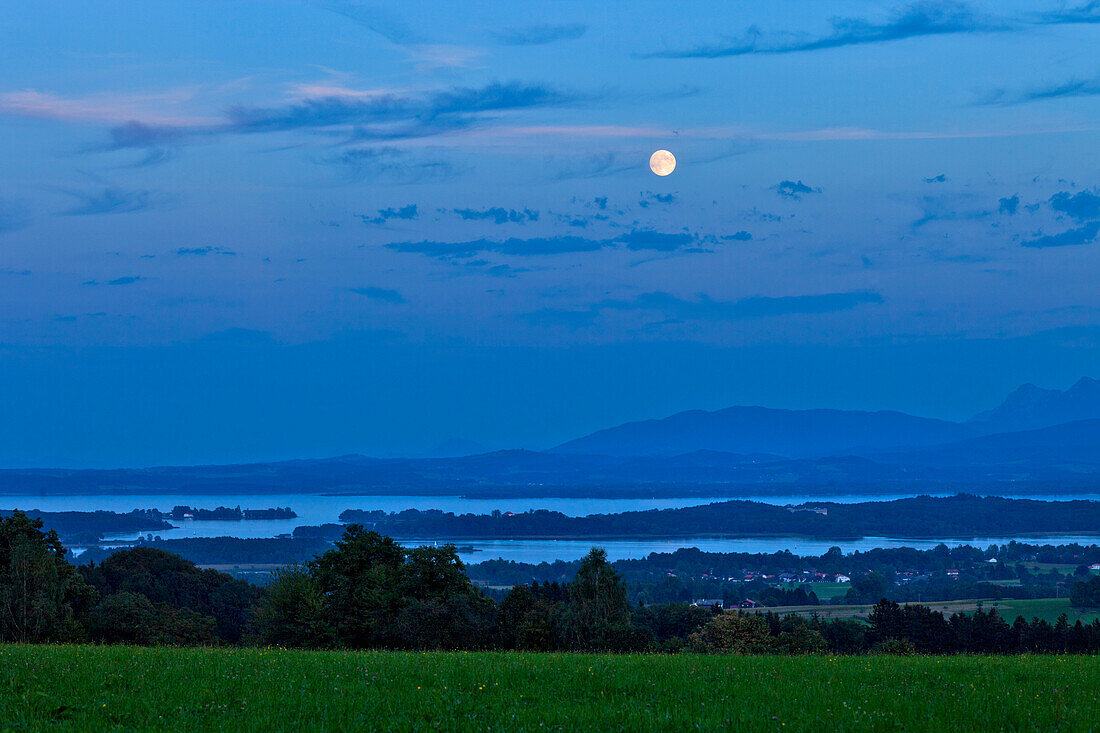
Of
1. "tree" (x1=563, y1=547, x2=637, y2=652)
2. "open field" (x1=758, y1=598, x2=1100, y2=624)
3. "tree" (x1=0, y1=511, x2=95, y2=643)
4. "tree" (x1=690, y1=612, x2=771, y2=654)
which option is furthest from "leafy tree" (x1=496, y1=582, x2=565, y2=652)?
"open field" (x1=758, y1=598, x2=1100, y2=624)

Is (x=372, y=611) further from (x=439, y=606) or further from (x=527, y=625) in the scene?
(x=527, y=625)

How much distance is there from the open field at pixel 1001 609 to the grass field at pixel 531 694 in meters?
80.6

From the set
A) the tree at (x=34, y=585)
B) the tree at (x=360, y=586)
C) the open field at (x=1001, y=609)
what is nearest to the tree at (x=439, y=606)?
the tree at (x=360, y=586)

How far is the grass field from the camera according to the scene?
12.7 meters

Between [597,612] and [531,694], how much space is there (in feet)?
84.5

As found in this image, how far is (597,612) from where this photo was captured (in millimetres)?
39750

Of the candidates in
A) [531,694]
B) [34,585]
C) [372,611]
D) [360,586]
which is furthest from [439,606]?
[531,694]

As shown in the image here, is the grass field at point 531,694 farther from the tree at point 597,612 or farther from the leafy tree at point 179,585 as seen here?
the leafy tree at point 179,585

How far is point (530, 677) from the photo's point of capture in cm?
1631

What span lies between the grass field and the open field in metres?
80.6

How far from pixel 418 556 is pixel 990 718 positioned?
30410mm

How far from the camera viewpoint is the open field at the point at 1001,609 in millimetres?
93812

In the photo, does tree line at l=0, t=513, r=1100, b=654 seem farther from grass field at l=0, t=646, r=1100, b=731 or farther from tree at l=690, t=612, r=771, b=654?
grass field at l=0, t=646, r=1100, b=731

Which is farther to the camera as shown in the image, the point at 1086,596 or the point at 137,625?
the point at 1086,596
